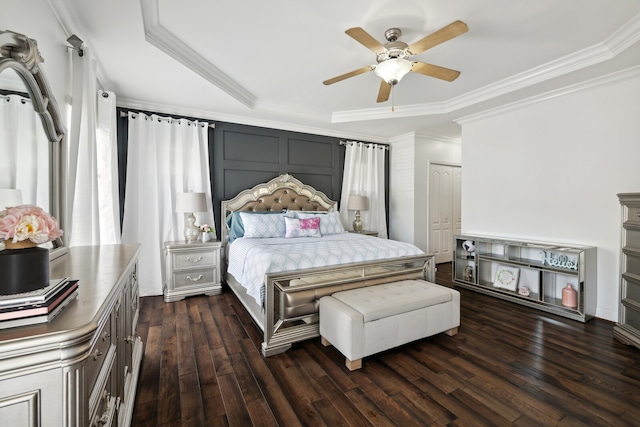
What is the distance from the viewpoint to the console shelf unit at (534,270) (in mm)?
3033

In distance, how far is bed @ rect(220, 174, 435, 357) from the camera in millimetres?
2447

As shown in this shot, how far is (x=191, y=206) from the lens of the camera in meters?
3.70

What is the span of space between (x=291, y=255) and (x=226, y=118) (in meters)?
2.72

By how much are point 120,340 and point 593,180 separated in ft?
14.7

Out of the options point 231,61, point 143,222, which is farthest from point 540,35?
point 143,222

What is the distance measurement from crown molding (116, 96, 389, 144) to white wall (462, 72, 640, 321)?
2.18 m

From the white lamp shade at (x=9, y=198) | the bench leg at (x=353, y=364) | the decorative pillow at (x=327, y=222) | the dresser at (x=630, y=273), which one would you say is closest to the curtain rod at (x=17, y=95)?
the white lamp shade at (x=9, y=198)

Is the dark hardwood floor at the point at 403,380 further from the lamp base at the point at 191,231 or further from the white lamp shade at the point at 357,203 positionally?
the white lamp shade at the point at 357,203

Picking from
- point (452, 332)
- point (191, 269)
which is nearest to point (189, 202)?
point (191, 269)

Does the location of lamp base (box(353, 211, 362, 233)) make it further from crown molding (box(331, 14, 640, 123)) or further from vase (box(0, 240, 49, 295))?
vase (box(0, 240, 49, 295))

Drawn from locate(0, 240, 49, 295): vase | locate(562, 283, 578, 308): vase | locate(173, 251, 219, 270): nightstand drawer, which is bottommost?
locate(562, 283, 578, 308): vase

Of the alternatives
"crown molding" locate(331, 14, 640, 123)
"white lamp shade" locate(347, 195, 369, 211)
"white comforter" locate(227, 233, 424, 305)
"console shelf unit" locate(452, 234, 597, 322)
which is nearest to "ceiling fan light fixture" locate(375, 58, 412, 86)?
"white comforter" locate(227, 233, 424, 305)

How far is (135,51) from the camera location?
2547mm

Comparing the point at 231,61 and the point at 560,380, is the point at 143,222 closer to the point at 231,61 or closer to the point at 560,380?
the point at 231,61
